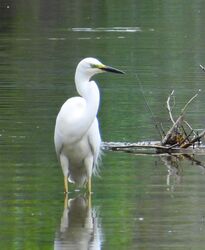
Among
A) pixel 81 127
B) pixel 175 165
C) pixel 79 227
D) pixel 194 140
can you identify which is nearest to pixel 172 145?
pixel 194 140

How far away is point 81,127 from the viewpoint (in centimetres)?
1228

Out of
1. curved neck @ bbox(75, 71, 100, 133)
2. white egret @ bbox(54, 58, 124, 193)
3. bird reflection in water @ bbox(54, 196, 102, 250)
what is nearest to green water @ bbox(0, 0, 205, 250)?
bird reflection in water @ bbox(54, 196, 102, 250)

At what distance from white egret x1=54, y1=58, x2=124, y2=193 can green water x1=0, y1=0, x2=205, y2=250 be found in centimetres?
28

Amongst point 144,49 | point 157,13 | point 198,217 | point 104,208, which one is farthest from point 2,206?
point 157,13

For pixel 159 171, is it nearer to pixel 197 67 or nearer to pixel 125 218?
pixel 125 218

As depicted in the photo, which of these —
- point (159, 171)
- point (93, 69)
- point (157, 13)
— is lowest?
point (157, 13)

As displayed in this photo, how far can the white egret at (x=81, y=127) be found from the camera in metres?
12.3

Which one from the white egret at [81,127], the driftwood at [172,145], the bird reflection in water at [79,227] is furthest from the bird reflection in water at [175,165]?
the bird reflection in water at [79,227]

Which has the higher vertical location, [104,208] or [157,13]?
[104,208]

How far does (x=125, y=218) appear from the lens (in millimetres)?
11070

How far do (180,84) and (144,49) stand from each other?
7.90 meters

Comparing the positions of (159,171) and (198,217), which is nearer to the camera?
(198,217)

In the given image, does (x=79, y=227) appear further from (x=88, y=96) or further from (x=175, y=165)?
(x=175, y=165)

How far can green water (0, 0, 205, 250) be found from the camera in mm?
10492
